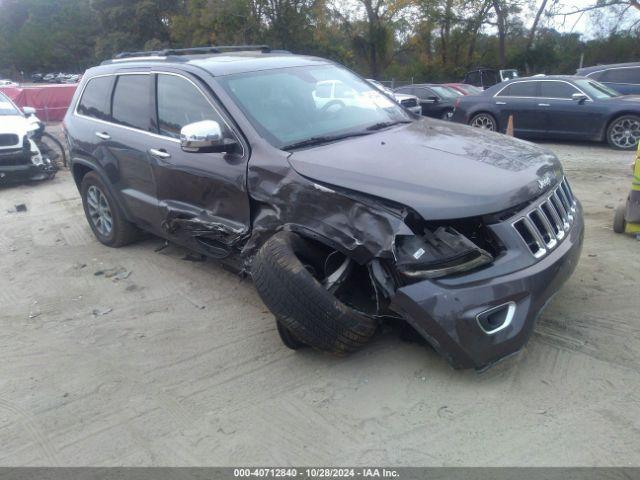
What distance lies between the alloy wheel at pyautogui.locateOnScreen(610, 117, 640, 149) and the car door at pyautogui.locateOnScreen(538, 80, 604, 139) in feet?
1.09

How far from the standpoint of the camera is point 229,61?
448 cm

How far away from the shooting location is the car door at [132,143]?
478 centimetres

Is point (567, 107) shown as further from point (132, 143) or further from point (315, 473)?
point (315, 473)

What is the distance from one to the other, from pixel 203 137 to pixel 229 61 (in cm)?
108

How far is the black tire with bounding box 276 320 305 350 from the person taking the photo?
3.45 metres

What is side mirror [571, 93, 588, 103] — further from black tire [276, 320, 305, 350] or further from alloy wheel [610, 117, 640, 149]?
black tire [276, 320, 305, 350]

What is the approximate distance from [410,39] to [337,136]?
38.8 m

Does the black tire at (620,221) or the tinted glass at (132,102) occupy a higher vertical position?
the tinted glass at (132,102)

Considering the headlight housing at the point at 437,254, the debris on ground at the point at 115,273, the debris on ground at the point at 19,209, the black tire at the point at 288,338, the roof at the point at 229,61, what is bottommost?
the debris on ground at the point at 19,209

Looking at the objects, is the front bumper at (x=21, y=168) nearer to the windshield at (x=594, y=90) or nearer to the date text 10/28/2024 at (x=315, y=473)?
the date text 10/28/2024 at (x=315, y=473)

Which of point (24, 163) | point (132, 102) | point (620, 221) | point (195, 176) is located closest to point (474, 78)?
point (24, 163)

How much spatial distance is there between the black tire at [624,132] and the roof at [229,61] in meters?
7.92

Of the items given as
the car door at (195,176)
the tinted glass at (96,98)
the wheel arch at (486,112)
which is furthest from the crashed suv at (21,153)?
the wheel arch at (486,112)

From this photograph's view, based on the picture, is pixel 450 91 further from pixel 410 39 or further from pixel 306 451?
pixel 410 39
